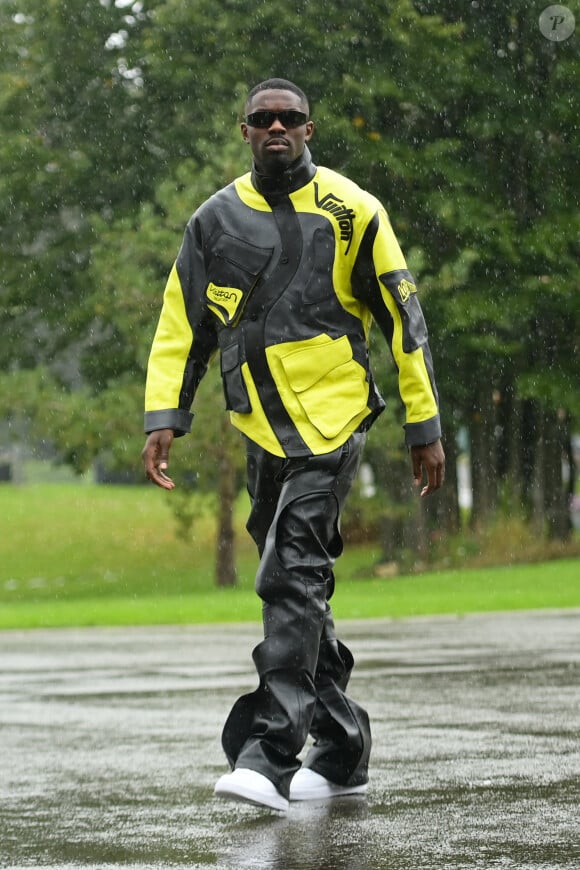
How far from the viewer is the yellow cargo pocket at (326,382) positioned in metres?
5.62

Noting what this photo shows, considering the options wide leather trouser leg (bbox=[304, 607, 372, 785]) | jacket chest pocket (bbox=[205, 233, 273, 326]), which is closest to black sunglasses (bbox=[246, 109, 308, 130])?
jacket chest pocket (bbox=[205, 233, 273, 326])

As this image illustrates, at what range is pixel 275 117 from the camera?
223 inches

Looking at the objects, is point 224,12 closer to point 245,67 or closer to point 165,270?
point 245,67

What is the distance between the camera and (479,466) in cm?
3588

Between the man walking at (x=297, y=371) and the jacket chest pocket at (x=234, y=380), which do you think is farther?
the jacket chest pocket at (x=234, y=380)

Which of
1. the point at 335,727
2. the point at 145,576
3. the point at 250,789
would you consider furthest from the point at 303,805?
the point at 145,576

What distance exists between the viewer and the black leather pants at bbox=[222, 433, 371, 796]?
5410 millimetres

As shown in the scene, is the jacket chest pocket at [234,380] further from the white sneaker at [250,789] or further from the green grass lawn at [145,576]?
the green grass lawn at [145,576]

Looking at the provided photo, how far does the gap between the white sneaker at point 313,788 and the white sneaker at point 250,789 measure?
0.38 meters

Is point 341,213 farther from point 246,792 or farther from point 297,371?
point 246,792

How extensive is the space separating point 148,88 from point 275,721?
30.1 metres

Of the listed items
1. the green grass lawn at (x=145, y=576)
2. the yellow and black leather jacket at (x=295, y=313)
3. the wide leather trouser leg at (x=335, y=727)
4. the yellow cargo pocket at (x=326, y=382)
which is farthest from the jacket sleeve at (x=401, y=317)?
the green grass lawn at (x=145, y=576)

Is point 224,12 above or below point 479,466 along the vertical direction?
above

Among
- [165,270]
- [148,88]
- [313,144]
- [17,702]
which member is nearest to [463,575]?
[165,270]
